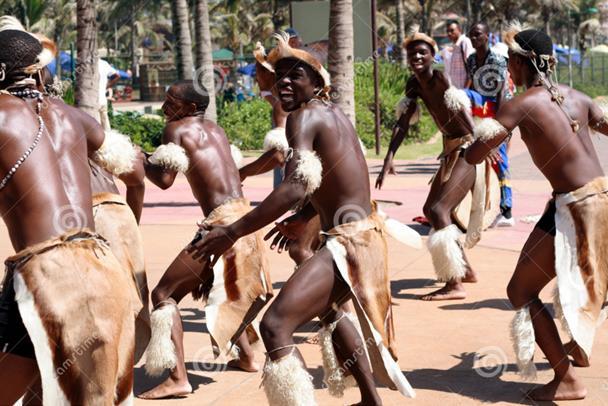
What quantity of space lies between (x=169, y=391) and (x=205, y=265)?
754mm

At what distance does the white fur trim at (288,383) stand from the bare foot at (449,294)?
3.53 m

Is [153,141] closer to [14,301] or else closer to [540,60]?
[540,60]

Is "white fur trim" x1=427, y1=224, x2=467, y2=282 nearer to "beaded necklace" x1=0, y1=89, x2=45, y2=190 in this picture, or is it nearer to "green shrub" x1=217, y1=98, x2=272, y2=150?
"beaded necklace" x1=0, y1=89, x2=45, y2=190

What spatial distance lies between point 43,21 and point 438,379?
72643 millimetres

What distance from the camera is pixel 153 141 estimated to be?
20.1 m

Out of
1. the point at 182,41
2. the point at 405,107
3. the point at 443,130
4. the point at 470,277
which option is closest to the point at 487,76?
the point at 405,107

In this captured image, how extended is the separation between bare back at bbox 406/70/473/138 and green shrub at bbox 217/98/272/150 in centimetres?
1313

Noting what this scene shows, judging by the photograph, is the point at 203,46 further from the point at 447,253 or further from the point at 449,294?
the point at 449,294

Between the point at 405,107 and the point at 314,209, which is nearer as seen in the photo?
the point at 314,209

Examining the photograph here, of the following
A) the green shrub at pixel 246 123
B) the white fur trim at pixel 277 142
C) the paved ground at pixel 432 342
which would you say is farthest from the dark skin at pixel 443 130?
the green shrub at pixel 246 123

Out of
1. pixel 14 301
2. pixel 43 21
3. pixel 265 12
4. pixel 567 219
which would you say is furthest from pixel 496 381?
pixel 43 21

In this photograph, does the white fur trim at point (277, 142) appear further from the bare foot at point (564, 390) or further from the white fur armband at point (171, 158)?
the bare foot at point (564, 390)

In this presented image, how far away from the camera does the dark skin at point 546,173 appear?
214 inches

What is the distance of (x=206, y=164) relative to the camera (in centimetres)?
612
